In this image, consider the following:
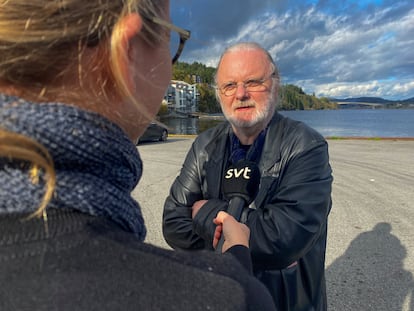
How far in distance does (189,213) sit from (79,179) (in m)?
1.63

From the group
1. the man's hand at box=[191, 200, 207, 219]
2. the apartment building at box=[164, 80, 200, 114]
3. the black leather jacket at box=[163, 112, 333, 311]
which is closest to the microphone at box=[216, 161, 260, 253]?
the black leather jacket at box=[163, 112, 333, 311]

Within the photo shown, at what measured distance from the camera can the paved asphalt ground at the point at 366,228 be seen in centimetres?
363

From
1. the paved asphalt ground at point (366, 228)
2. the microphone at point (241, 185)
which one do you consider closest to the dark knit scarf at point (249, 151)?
the microphone at point (241, 185)

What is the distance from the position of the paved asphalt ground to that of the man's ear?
11.2 ft

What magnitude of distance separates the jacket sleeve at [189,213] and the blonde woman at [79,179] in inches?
46.9

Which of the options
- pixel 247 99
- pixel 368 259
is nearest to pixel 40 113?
pixel 247 99

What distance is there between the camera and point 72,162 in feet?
2.35

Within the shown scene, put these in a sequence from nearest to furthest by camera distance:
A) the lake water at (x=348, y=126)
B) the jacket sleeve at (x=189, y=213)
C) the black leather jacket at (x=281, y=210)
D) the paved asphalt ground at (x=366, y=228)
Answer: the black leather jacket at (x=281, y=210) → the jacket sleeve at (x=189, y=213) → the paved asphalt ground at (x=366, y=228) → the lake water at (x=348, y=126)

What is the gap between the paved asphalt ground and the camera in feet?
11.9

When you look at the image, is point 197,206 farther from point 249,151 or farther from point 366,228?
point 366,228

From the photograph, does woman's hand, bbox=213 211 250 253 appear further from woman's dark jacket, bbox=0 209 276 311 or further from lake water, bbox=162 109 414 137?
lake water, bbox=162 109 414 137

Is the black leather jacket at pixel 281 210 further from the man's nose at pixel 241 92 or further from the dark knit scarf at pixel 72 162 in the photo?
the dark knit scarf at pixel 72 162

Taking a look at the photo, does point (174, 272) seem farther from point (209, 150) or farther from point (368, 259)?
point (368, 259)

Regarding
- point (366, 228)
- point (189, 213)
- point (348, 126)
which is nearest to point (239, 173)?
point (189, 213)
